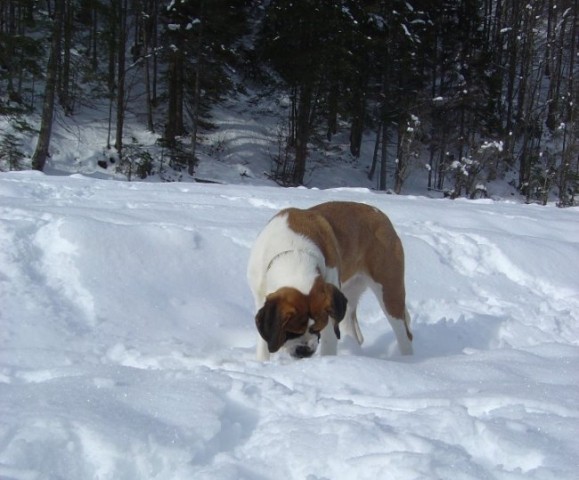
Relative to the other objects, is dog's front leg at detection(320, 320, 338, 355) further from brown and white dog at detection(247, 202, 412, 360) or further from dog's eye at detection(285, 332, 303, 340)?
dog's eye at detection(285, 332, 303, 340)

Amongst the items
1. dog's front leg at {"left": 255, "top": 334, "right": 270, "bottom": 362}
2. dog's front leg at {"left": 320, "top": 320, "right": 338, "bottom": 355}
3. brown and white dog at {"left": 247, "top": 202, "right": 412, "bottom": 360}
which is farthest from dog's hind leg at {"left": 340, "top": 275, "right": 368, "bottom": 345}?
dog's front leg at {"left": 255, "top": 334, "right": 270, "bottom": 362}

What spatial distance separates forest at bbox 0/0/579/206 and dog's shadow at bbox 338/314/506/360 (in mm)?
13820

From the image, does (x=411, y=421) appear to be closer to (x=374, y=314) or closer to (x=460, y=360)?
(x=460, y=360)

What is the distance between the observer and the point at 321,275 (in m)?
3.78

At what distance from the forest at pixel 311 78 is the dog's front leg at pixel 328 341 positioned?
15388 mm

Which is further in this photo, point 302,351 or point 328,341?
point 328,341

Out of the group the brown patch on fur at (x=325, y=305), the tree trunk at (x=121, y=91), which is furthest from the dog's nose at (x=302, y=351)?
the tree trunk at (x=121, y=91)

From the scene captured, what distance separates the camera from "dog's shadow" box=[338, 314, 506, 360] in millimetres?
4875

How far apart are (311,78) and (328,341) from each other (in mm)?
21907

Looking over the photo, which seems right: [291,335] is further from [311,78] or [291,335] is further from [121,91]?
[311,78]

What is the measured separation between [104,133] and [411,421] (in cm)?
2404

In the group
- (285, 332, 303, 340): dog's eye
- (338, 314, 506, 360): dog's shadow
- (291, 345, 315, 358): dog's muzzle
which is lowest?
(338, 314, 506, 360): dog's shadow

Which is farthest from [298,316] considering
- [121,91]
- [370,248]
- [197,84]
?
[121,91]

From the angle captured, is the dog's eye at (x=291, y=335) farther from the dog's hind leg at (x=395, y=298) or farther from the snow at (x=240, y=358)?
the dog's hind leg at (x=395, y=298)
